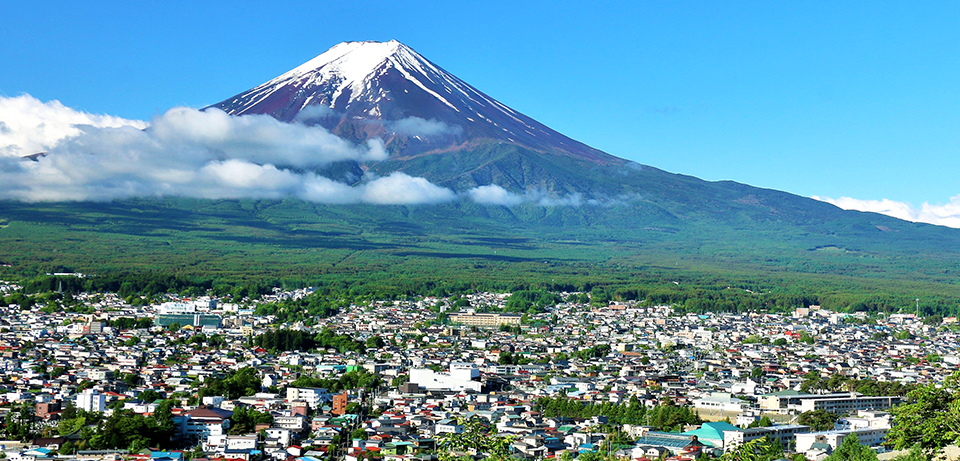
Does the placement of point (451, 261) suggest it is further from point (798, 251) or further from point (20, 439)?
point (20, 439)

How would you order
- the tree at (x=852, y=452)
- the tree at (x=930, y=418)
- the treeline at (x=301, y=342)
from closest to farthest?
the tree at (x=930, y=418) < the tree at (x=852, y=452) < the treeline at (x=301, y=342)

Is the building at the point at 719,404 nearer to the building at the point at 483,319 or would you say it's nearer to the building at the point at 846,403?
the building at the point at 846,403

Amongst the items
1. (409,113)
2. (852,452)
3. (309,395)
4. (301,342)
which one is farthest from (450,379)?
(409,113)

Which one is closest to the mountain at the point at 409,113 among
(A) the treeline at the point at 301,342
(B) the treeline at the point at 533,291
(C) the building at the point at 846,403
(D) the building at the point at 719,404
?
(B) the treeline at the point at 533,291

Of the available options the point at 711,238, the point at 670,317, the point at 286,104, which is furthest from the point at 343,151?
the point at 670,317

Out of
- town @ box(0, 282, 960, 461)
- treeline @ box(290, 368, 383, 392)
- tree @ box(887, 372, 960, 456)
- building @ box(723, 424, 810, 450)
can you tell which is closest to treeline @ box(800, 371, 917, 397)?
town @ box(0, 282, 960, 461)

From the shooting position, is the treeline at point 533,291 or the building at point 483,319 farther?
the treeline at point 533,291
